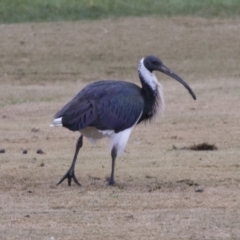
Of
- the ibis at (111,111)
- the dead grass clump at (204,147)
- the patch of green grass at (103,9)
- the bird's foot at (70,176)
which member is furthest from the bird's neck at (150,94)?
the patch of green grass at (103,9)

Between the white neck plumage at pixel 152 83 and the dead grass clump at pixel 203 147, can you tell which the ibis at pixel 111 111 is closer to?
the white neck plumage at pixel 152 83

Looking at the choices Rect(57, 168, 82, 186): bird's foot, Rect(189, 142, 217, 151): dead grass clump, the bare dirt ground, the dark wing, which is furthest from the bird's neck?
Rect(189, 142, 217, 151): dead grass clump

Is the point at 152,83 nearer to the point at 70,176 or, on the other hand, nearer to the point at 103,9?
the point at 70,176

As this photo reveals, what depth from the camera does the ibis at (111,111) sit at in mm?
9516

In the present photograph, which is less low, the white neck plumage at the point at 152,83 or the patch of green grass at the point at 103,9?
the white neck plumage at the point at 152,83

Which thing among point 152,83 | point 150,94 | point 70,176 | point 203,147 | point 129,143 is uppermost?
point 152,83

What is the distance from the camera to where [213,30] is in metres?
24.7

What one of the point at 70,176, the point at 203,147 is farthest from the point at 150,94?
the point at 203,147

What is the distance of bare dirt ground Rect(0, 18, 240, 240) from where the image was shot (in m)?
7.83

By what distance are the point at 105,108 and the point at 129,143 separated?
11.0 ft

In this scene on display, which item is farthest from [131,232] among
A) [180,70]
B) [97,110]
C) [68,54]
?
[68,54]

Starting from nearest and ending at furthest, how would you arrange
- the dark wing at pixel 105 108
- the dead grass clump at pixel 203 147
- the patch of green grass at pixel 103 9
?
1. the dark wing at pixel 105 108
2. the dead grass clump at pixel 203 147
3. the patch of green grass at pixel 103 9

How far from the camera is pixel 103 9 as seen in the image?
26922mm

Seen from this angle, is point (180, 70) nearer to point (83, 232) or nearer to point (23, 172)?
point (23, 172)
